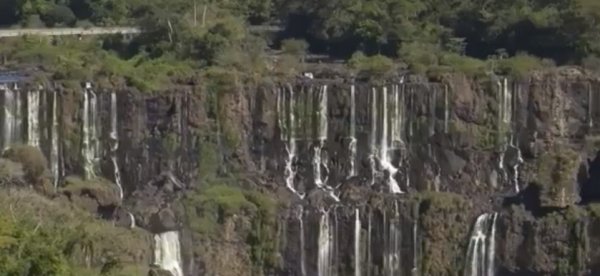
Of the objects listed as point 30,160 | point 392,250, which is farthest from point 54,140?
point 392,250

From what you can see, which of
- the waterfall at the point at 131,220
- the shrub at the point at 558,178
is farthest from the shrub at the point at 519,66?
the waterfall at the point at 131,220

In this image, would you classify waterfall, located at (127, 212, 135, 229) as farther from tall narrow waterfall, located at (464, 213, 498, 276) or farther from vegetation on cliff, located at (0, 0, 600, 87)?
tall narrow waterfall, located at (464, 213, 498, 276)

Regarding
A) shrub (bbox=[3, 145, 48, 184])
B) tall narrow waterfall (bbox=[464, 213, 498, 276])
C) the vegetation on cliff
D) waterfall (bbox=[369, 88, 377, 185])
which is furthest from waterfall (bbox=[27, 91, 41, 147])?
tall narrow waterfall (bbox=[464, 213, 498, 276])

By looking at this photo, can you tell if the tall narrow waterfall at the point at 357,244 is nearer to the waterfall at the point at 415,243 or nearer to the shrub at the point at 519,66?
the waterfall at the point at 415,243

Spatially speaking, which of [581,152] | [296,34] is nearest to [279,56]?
[296,34]

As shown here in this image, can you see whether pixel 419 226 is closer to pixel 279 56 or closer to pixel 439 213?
pixel 439 213

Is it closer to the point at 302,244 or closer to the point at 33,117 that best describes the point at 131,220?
the point at 33,117
